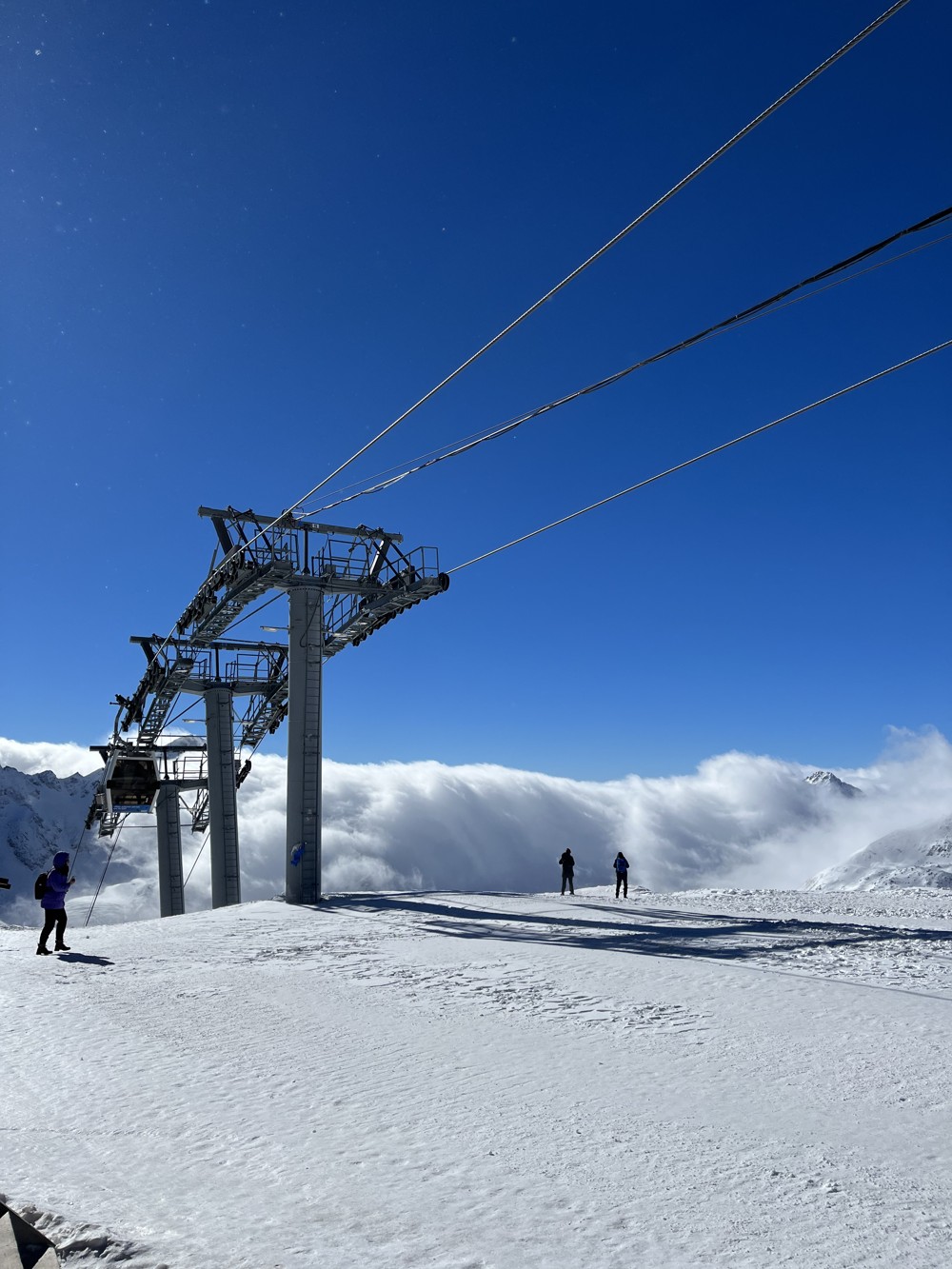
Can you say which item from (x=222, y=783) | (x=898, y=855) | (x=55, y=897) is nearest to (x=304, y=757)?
(x=55, y=897)

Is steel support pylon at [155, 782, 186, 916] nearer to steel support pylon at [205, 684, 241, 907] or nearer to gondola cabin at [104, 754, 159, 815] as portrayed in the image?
gondola cabin at [104, 754, 159, 815]

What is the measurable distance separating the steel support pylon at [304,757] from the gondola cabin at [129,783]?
72.6 feet

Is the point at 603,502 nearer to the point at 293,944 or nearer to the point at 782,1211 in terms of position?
the point at 293,944

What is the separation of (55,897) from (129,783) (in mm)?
31690

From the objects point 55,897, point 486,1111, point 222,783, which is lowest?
point 486,1111

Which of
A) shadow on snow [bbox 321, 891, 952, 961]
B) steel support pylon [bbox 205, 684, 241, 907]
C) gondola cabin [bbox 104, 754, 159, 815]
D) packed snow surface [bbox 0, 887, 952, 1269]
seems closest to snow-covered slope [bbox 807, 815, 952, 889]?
steel support pylon [bbox 205, 684, 241, 907]

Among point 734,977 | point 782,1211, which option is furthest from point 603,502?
point 782,1211

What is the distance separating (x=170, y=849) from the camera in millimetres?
48375

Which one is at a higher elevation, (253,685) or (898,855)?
(253,685)

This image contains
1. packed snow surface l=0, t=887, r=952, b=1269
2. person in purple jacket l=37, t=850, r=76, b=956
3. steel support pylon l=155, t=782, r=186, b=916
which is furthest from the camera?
steel support pylon l=155, t=782, r=186, b=916

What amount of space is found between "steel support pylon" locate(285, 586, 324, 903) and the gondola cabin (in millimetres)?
22134

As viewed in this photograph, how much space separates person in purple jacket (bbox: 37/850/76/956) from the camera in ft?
47.6

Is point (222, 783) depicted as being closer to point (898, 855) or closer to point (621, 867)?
point (621, 867)

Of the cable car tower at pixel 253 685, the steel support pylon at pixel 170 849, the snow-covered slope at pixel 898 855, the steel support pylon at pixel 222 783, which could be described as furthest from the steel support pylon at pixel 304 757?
the snow-covered slope at pixel 898 855
